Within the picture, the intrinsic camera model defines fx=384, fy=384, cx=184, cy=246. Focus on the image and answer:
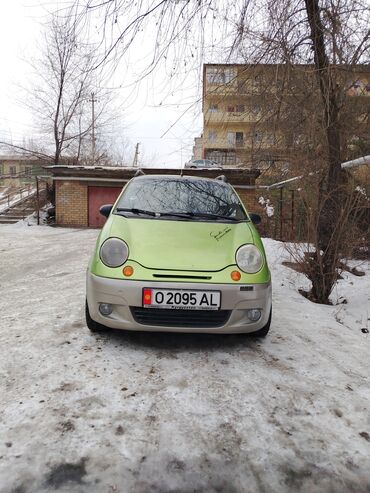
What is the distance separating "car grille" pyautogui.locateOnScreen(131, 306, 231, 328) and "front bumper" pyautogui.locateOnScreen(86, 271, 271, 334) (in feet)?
0.07

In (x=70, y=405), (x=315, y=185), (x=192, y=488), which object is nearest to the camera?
(x=192, y=488)

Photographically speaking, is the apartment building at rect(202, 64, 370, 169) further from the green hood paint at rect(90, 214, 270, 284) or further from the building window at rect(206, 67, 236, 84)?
the green hood paint at rect(90, 214, 270, 284)

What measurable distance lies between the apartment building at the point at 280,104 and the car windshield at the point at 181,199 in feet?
4.87

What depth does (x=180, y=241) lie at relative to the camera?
10.3 ft

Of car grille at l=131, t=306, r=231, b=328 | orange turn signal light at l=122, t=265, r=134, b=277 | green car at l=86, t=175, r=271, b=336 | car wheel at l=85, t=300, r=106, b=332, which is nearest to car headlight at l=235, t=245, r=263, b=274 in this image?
green car at l=86, t=175, r=271, b=336

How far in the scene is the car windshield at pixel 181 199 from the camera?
3664 mm

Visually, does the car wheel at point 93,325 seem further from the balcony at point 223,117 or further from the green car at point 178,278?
the balcony at point 223,117

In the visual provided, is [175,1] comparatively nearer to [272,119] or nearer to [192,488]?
[272,119]

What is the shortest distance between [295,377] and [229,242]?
116cm

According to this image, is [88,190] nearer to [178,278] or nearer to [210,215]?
[210,215]

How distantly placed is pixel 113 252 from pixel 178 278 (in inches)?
22.8

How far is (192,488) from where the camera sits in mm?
1672

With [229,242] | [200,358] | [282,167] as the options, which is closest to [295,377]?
[200,358]

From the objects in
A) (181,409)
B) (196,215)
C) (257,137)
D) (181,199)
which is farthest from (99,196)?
(181,409)
